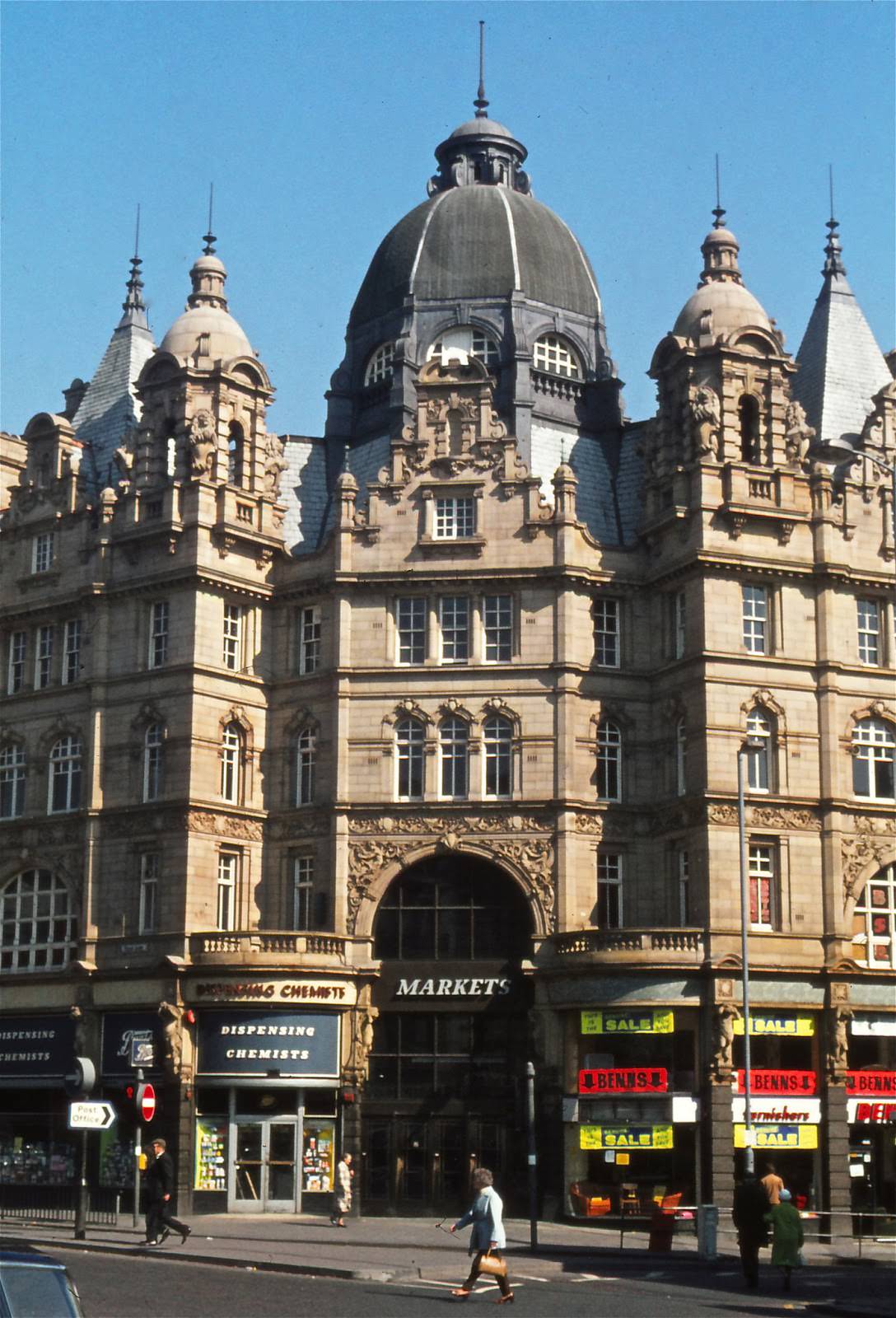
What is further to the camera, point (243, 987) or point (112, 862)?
point (112, 862)

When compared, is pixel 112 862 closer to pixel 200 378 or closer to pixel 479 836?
pixel 479 836

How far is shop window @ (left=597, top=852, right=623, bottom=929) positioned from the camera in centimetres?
6078

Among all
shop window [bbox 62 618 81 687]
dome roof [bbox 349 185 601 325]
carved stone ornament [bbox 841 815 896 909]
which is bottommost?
carved stone ornament [bbox 841 815 896 909]

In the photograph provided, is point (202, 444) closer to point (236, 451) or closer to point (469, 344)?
point (236, 451)

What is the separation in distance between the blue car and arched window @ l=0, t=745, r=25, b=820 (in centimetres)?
4830

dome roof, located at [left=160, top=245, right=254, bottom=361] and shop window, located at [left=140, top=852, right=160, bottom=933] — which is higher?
dome roof, located at [left=160, top=245, right=254, bottom=361]

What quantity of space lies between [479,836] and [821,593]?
1279 centimetres

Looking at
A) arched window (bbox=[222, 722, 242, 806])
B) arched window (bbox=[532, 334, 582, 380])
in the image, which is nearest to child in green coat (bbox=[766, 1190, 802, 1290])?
arched window (bbox=[222, 722, 242, 806])

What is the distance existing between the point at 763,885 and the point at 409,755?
37.2 feet

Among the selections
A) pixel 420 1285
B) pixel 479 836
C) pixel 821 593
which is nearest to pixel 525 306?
pixel 821 593

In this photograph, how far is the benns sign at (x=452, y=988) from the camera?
59.3 metres

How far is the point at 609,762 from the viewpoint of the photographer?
61875mm

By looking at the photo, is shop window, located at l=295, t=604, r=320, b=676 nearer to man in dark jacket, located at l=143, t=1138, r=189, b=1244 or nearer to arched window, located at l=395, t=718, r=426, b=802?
arched window, located at l=395, t=718, r=426, b=802

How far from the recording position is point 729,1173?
182ft
